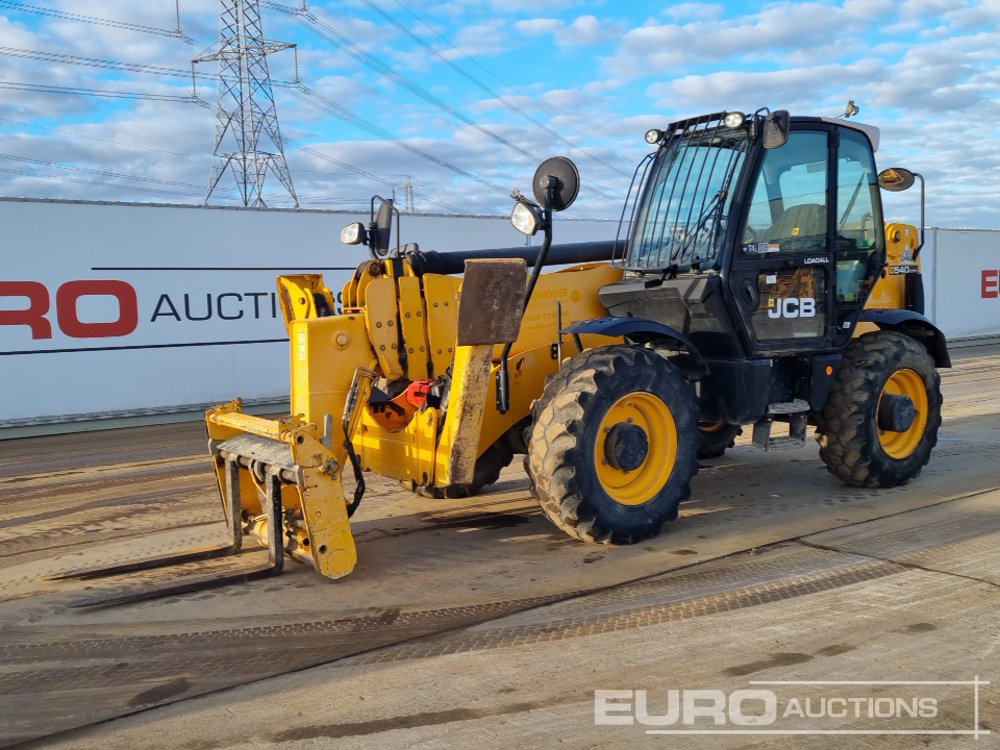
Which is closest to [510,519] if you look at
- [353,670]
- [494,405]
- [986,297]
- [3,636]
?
[494,405]

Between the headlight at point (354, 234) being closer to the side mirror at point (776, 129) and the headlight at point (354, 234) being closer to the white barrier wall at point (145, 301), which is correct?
the side mirror at point (776, 129)

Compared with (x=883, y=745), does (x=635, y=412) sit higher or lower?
higher

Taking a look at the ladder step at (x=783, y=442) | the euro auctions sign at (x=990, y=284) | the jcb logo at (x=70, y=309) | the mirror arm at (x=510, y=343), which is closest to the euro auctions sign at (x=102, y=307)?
the jcb logo at (x=70, y=309)

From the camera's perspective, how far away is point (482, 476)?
6434 mm

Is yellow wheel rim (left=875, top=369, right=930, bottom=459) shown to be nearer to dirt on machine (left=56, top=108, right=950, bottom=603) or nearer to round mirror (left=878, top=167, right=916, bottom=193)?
A: dirt on machine (left=56, top=108, right=950, bottom=603)

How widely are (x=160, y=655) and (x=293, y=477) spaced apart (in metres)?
1.05

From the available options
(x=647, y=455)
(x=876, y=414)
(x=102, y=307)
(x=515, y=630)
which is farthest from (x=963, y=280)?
(x=515, y=630)

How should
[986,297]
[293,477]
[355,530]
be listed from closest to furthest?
[293,477], [355,530], [986,297]

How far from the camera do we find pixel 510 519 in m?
6.02

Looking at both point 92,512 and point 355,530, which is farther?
point 92,512

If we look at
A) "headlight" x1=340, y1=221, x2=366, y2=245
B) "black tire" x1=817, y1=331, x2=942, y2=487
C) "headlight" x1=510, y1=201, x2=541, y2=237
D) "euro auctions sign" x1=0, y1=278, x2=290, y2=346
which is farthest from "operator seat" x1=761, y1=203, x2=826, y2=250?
"euro auctions sign" x1=0, y1=278, x2=290, y2=346

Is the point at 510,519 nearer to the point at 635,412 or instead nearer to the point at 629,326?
the point at 635,412

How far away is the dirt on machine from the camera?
501cm

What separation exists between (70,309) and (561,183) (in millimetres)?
8042
